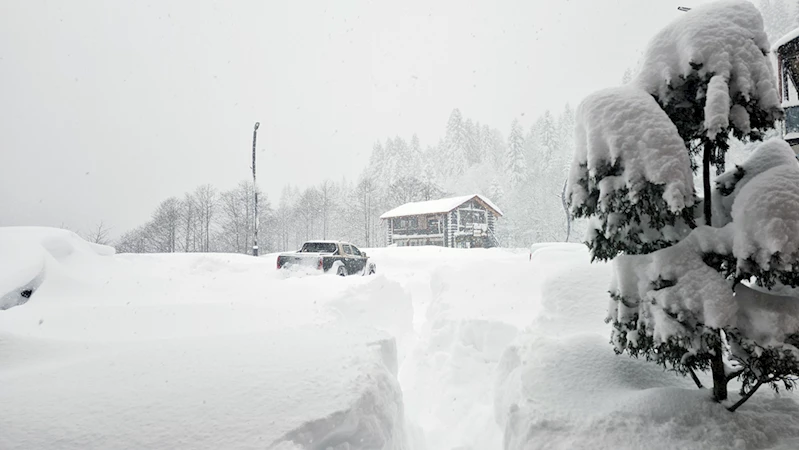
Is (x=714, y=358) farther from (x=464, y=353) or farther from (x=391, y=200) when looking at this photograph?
(x=391, y=200)

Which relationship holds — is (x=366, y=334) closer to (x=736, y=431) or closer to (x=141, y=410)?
(x=141, y=410)

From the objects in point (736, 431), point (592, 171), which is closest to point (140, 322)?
point (592, 171)

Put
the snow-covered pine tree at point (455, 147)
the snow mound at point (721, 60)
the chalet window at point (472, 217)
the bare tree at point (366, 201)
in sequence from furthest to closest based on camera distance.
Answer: the snow-covered pine tree at point (455, 147), the bare tree at point (366, 201), the chalet window at point (472, 217), the snow mound at point (721, 60)

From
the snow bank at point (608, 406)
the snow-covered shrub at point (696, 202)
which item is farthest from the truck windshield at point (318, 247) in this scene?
the snow-covered shrub at point (696, 202)

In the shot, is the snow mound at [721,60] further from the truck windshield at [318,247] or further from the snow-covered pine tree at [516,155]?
the snow-covered pine tree at [516,155]

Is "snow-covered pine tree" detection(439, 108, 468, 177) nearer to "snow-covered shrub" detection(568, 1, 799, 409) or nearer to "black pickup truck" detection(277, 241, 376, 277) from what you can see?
"black pickup truck" detection(277, 241, 376, 277)

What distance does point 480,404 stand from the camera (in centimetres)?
577

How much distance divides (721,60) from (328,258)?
1162cm

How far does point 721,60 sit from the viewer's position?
2.52 m

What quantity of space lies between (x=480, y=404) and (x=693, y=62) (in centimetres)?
514

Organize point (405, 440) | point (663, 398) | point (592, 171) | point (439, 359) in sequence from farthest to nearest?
point (439, 359) < point (405, 440) < point (663, 398) < point (592, 171)

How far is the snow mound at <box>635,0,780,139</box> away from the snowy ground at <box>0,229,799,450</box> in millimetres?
2131

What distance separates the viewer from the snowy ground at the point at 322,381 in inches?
103

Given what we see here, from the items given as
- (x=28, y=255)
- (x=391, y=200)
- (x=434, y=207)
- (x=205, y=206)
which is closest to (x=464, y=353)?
(x=28, y=255)
